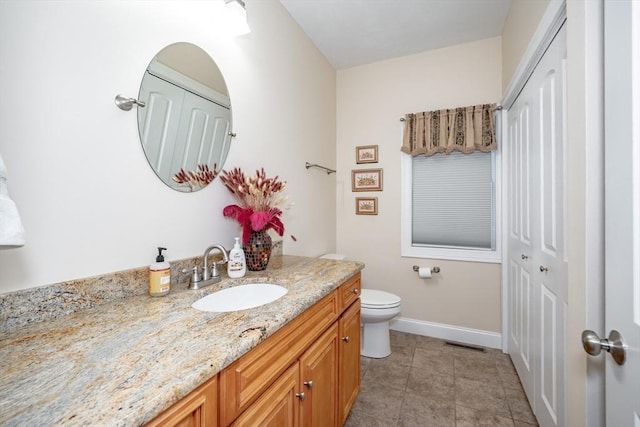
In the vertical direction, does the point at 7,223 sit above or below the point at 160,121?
below

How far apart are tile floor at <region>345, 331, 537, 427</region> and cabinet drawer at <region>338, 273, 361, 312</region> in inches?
27.4

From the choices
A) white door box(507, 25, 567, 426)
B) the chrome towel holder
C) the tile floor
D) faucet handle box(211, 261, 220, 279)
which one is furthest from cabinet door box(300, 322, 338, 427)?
the chrome towel holder

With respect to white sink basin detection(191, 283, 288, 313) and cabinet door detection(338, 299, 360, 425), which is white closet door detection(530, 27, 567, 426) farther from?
white sink basin detection(191, 283, 288, 313)

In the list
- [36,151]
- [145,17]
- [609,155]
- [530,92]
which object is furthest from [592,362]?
[145,17]

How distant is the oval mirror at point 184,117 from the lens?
1094mm

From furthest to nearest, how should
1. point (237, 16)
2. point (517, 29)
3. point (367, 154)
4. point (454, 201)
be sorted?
point (367, 154)
point (454, 201)
point (517, 29)
point (237, 16)

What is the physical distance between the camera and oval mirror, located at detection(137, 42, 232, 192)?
1.09 meters

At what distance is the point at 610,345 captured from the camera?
0.65m

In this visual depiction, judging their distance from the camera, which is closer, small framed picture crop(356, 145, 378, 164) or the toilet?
the toilet

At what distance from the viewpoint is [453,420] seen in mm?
1521

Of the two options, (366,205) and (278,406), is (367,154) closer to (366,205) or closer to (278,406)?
(366,205)

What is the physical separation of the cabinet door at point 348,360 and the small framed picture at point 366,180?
1.43 m

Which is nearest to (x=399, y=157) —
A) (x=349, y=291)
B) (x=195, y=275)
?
(x=349, y=291)

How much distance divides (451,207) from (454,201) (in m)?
0.06
